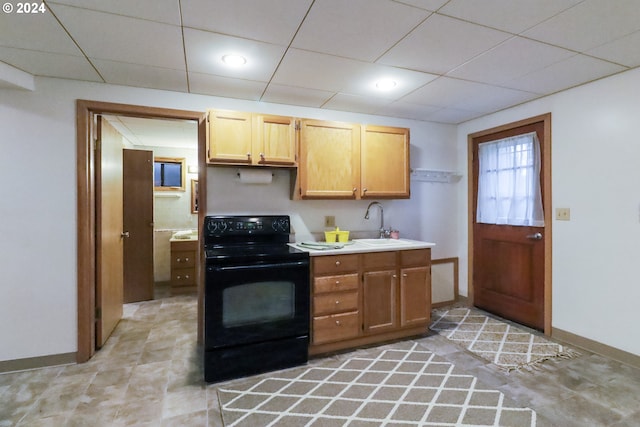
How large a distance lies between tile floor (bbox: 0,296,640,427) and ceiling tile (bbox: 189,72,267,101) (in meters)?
2.24

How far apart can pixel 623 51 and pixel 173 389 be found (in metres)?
3.74

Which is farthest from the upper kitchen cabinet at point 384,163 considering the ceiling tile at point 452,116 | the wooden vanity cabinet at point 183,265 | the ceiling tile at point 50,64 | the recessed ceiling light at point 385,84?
the wooden vanity cabinet at point 183,265

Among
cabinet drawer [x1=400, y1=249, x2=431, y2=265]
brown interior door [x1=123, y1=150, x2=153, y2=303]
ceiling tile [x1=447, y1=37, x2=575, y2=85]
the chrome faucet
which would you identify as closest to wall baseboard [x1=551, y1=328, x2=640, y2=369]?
cabinet drawer [x1=400, y1=249, x2=431, y2=265]

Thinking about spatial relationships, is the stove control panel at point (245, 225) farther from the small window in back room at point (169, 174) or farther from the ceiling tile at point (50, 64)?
the small window in back room at point (169, 174)

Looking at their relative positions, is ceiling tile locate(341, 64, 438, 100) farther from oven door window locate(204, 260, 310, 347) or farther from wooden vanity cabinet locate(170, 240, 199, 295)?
wooden vanity cabinet locate(170, 240, 199, 295)

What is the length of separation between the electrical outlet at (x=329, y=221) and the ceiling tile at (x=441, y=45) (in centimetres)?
157

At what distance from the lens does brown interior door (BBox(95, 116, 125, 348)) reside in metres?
2.71

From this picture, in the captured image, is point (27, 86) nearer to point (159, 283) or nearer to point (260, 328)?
point (260, 328)

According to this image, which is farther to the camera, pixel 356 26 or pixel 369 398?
pixel 369 398

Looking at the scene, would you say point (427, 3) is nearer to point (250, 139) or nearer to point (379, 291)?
point (250, 139)

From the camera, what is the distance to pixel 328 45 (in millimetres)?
2012

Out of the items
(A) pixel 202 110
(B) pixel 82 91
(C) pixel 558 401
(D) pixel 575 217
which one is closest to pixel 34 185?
(B) pixel 82 91

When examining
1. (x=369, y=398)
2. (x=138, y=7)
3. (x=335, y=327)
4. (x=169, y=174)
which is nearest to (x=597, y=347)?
(x=369, y=398)

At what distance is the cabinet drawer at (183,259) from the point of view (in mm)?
4430
